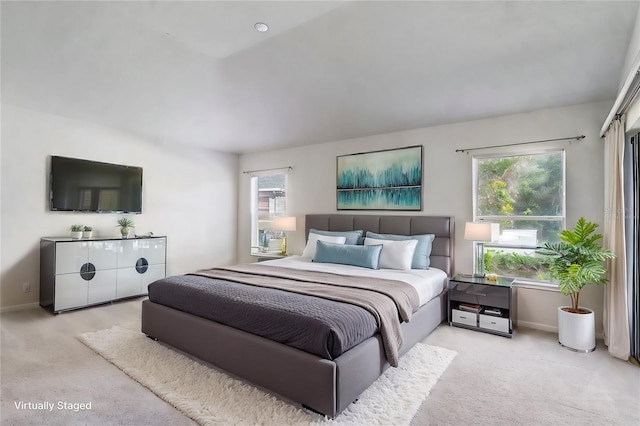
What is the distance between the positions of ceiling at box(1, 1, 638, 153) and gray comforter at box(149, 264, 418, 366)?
2012 millimetres

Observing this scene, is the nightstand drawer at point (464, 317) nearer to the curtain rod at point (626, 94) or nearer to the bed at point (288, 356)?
the bed at point (288, 356)

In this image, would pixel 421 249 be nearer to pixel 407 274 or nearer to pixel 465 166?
pixel 407 274

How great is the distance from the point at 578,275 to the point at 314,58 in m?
3.05

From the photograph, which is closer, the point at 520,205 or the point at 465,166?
the point at 520,205

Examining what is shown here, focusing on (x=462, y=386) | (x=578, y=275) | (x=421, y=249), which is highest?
(x=421, y=249)

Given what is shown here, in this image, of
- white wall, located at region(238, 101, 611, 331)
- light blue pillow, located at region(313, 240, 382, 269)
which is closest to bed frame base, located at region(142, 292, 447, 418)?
light blue pillow, located at region(313, 240, 382, 269)

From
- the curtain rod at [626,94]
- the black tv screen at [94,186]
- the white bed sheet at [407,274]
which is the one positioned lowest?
the white bed sheet at [407,274]

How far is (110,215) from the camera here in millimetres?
4691

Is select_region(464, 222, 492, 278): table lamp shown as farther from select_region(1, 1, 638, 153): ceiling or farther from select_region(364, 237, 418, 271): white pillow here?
select_region(1, 1, 638, 153): ceiling

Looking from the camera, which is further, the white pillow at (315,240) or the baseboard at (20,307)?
the white pillow at (315,240)

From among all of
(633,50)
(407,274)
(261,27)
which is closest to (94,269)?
(261,27)

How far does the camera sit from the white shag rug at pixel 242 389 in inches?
76.8

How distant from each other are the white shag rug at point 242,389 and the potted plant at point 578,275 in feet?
3.77

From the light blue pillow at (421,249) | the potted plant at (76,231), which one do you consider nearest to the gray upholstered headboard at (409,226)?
the light blue pillow at (421,249)
